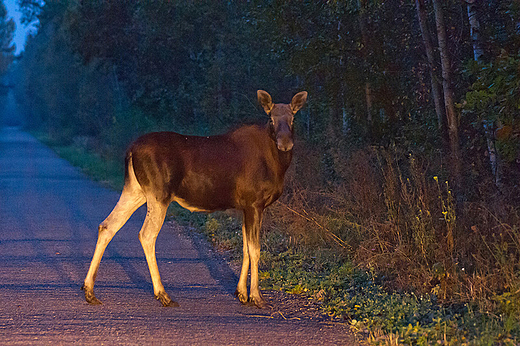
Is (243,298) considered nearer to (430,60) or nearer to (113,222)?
(113,222)

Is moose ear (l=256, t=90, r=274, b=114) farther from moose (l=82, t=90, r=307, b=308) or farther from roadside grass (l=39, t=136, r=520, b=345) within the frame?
roadside grass (l=39, t=136, r=520, b=345)

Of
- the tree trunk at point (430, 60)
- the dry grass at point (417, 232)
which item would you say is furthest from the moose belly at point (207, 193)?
the tree trunk at point (430, 60)

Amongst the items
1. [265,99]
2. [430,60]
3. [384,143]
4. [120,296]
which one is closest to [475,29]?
[430,60]

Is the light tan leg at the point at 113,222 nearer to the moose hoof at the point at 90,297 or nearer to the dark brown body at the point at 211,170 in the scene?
the moose hoof at the point at 90,297

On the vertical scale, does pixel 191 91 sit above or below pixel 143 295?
above

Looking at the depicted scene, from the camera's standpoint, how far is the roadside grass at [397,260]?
609 centimetres

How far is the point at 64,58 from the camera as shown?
6038cm

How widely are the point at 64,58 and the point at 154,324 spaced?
2280 inches

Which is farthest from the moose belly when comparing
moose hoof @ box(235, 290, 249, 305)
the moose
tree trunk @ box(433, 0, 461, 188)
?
tree trunk @ box(433, 0, 461, 188)

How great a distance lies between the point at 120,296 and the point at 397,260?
10.9 feet

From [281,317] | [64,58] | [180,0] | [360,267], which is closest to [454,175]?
[360,267]

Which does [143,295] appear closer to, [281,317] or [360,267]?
[281,317]

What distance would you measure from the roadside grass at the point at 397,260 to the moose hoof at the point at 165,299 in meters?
1.41

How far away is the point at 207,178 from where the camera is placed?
7562 millimetres
